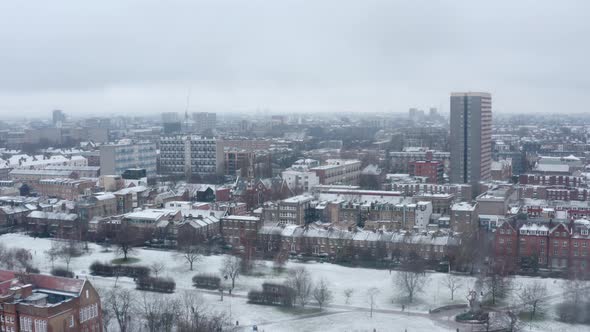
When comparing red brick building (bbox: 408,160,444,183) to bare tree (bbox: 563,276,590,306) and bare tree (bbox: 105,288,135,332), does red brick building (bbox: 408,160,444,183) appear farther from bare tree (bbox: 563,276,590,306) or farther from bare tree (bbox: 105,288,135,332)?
bare tree (bbox: 105,288,135,332)

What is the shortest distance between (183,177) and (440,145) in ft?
64.8

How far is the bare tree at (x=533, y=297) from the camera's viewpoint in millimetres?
12984

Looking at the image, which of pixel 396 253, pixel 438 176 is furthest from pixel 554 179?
pixel 396 253

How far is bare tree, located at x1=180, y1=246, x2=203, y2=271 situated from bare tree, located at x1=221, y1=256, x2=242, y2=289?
0.84 meters

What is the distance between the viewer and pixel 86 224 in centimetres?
2112

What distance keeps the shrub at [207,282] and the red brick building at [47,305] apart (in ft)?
10.8

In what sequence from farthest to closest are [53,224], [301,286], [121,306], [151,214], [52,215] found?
[52,215]
[53,224]
[151,214]
[301,286]
[121,306]

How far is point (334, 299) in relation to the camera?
45.5ft

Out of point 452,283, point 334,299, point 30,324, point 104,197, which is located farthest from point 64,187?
point 452,283

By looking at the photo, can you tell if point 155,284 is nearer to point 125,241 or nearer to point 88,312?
point 88,312

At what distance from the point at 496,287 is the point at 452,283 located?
3.44ft

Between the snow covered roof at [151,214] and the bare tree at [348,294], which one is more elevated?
the snow covered roof at [151,214]

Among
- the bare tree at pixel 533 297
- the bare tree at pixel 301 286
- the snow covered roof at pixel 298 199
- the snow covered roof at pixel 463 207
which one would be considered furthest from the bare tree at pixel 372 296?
the snow covered roof at pixel 298 199

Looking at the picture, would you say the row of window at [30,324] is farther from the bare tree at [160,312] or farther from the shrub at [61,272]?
the shrub at [61,272]
